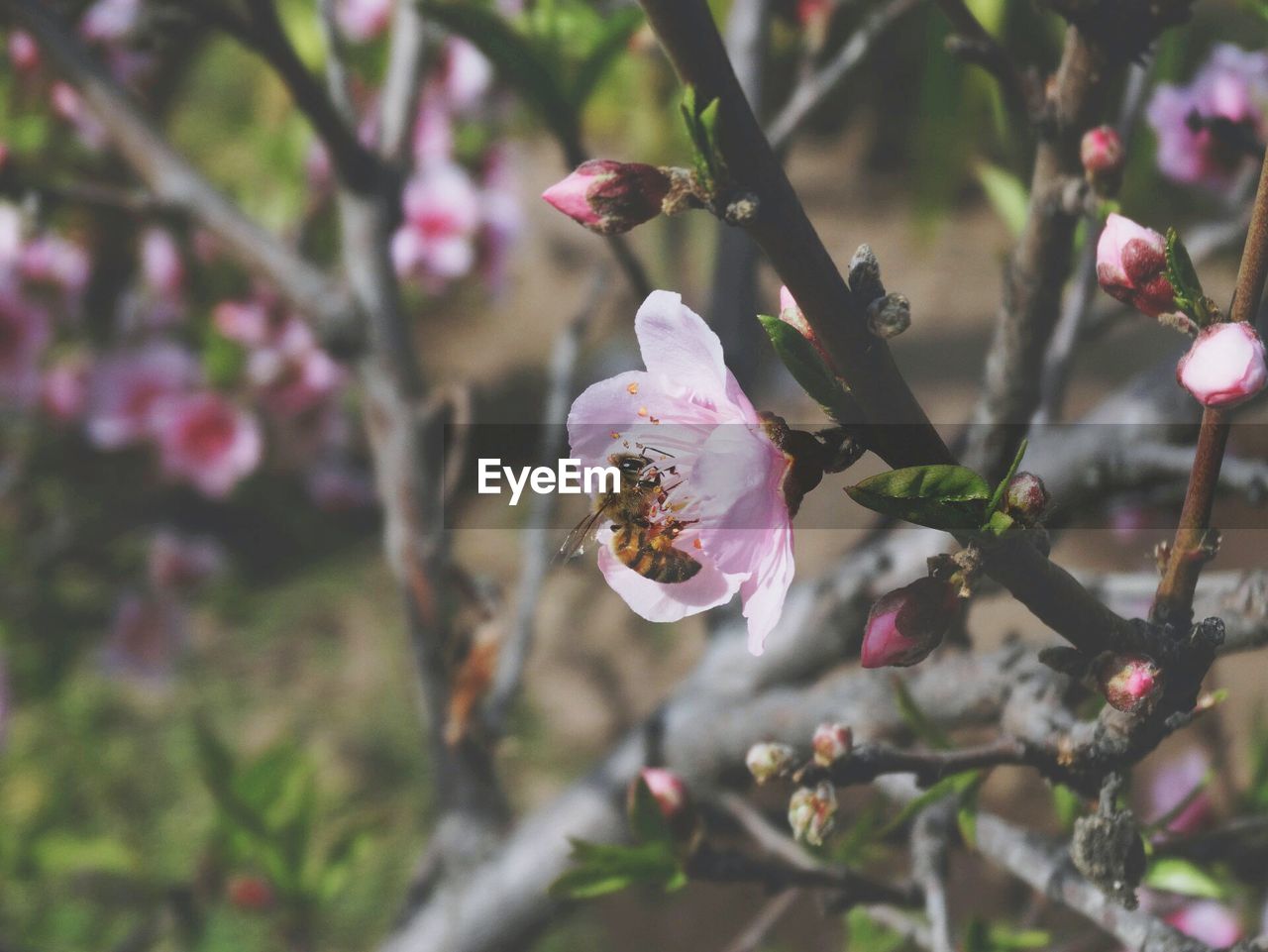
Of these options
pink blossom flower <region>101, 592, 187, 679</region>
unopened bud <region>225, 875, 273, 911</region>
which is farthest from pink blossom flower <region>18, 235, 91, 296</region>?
unopened bud <region>225, 875, 273, 911</region>

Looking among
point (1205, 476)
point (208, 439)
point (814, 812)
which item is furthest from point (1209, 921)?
point (208, 439)

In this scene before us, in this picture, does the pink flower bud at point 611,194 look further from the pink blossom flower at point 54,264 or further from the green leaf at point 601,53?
the pink blossom flower at point 54,264

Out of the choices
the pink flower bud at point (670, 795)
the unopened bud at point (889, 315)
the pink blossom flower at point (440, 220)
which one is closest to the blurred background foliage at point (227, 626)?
the pink blossom flower at point (440, 220)

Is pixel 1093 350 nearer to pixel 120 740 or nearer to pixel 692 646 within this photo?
pixel 692 646

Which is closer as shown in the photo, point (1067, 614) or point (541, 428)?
point (1067, 614)

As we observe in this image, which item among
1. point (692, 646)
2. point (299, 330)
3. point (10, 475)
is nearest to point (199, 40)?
point (299, 330)

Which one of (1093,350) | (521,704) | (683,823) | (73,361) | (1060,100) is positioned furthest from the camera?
(1093,350)

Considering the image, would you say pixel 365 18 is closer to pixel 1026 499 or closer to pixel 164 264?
pixel 164 264
